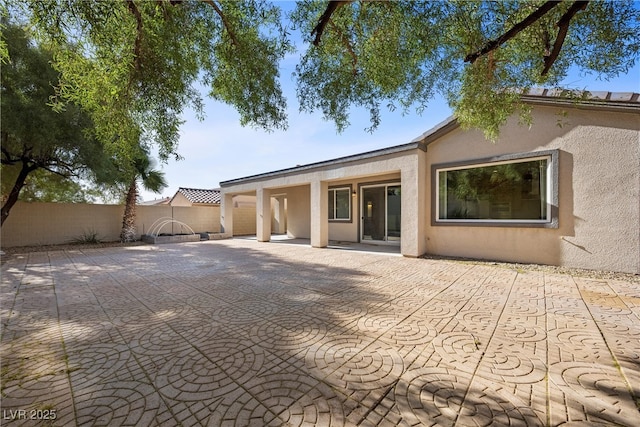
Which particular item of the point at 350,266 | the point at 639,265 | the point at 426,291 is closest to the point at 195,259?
the point at 350,266

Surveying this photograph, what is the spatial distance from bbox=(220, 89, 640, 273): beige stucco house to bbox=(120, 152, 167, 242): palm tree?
10.0 meters

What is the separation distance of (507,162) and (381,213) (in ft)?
17.9

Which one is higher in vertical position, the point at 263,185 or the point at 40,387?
the point at 263,185

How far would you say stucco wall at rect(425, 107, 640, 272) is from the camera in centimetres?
659

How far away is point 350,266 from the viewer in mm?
7969

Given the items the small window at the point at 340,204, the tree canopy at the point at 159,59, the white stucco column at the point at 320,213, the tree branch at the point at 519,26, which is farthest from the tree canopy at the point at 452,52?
the small window at the point at 340,204

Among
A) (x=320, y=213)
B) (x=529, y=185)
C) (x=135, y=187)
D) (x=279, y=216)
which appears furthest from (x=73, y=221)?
(x=529, y=185)

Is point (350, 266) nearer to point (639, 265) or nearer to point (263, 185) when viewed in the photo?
point (639, 265)

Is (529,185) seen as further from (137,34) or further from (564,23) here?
(137,34)

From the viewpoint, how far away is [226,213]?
17.7 m

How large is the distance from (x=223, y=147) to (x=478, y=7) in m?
10.8

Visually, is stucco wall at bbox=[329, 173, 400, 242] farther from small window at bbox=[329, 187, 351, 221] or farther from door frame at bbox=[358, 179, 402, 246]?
small window at bbox=[329, 187, 351, 221]

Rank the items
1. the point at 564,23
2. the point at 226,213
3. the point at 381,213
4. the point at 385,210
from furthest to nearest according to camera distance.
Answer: the point at 226,213, the point at 381,213, the point at 385,210, the point at 564,23

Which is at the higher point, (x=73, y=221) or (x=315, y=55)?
(x=315, y=55)
